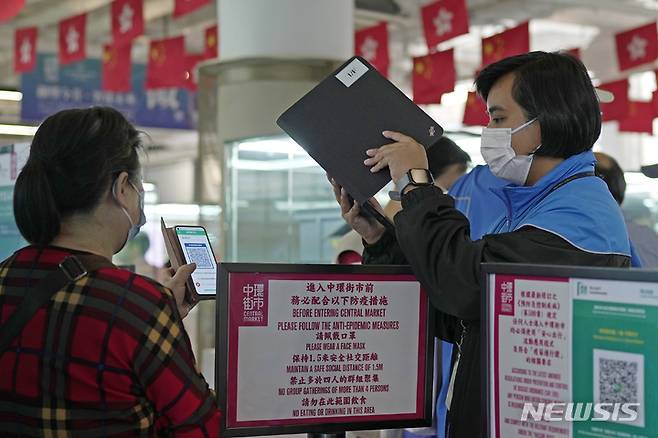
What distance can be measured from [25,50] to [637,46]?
6495 mm

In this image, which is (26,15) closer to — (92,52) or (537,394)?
(92,52)

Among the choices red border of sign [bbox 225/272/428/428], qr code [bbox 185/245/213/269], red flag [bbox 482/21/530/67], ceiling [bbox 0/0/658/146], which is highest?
ceiling [bbox 0/0/658/146]

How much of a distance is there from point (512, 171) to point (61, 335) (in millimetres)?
1037

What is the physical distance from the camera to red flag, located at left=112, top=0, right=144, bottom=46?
26.0 ft

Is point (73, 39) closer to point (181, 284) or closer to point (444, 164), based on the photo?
point (444, 164)

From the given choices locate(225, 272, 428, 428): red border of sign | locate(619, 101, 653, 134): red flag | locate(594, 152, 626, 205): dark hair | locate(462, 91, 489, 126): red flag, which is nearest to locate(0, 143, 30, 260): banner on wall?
locate(225, 272, 428, 428): red border of sign

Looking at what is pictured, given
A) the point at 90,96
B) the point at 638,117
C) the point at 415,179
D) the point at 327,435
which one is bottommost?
the point at 327,435

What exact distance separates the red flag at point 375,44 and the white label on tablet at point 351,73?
684cm

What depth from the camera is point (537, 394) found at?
1497 millimetres

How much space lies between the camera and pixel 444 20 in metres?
7.23

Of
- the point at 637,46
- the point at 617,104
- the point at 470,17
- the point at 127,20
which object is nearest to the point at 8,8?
the point at 127,20

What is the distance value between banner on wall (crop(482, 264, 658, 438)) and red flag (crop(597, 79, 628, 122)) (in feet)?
26.0

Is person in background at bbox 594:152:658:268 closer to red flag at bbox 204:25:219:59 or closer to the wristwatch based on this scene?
the wristwatch

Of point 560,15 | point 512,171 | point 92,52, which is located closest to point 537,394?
point 512,171
